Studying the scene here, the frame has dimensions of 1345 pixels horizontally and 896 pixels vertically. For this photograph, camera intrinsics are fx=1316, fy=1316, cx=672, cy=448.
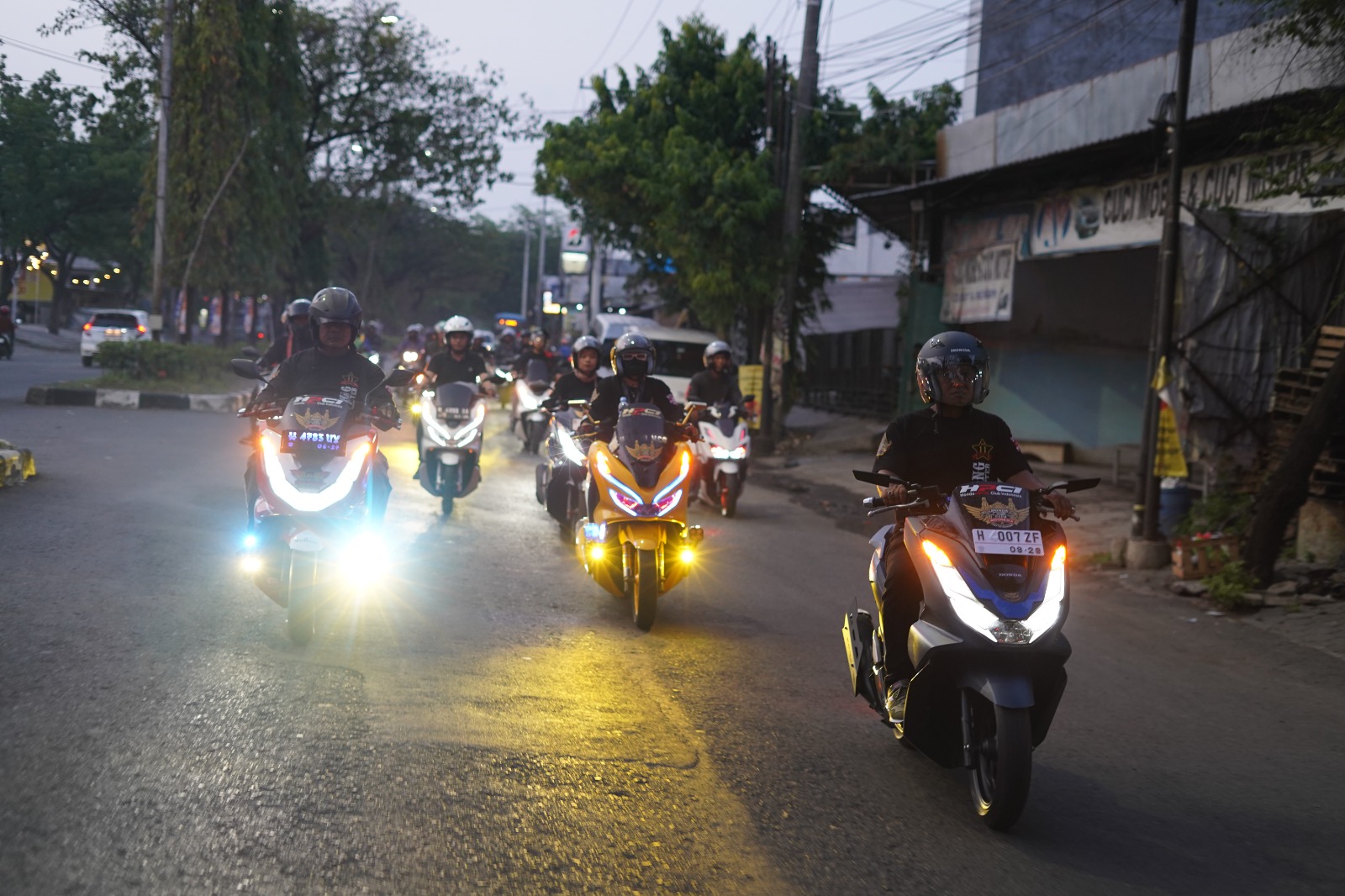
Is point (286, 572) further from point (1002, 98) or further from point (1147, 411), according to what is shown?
point (1002, 98)

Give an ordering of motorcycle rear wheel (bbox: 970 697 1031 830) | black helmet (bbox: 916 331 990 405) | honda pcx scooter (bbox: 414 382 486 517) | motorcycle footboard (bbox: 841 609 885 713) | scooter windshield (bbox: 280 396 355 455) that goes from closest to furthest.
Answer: motorcycle rear wheel (bbox: 970 697 1031 830) → black helmet (bbox: 916 331 990 405) → motorcycle footboard (bbox: 841 609 885 713) → scooter windshield (bbox: 280 396 355 455) → honda pcx scooter (bbox: 414 382 486 517)

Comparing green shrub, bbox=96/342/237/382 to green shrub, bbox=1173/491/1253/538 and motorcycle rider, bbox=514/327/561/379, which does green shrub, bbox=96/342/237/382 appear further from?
green shrub, bbox=1173/491/1253/538

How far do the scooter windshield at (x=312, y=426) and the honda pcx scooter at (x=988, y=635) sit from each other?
2.88m

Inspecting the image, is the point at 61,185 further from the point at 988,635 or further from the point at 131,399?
the point at 988,635

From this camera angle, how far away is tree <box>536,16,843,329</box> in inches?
893

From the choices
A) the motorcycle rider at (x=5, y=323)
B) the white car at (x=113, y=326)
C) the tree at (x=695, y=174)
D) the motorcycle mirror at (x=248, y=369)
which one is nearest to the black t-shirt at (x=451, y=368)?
the motorcycle mirror at (x=248, y=369)

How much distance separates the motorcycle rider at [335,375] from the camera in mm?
6926

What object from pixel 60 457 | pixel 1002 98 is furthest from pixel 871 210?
pixel 60 457

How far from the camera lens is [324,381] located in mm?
7027

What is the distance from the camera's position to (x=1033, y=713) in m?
4.48

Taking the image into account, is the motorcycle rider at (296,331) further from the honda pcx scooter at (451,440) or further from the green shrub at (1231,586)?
the green shrub at (1231,586)

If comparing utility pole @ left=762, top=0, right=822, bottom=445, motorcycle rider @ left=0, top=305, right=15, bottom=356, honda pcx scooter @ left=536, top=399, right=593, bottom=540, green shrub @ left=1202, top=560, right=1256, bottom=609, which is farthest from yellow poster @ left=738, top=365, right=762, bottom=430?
motorcycle rider @ left=0, top=305, right=15, bottom=356

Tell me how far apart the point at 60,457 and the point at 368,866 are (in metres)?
11.3

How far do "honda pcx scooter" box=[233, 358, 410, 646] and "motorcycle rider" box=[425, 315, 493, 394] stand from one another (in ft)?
18.1
